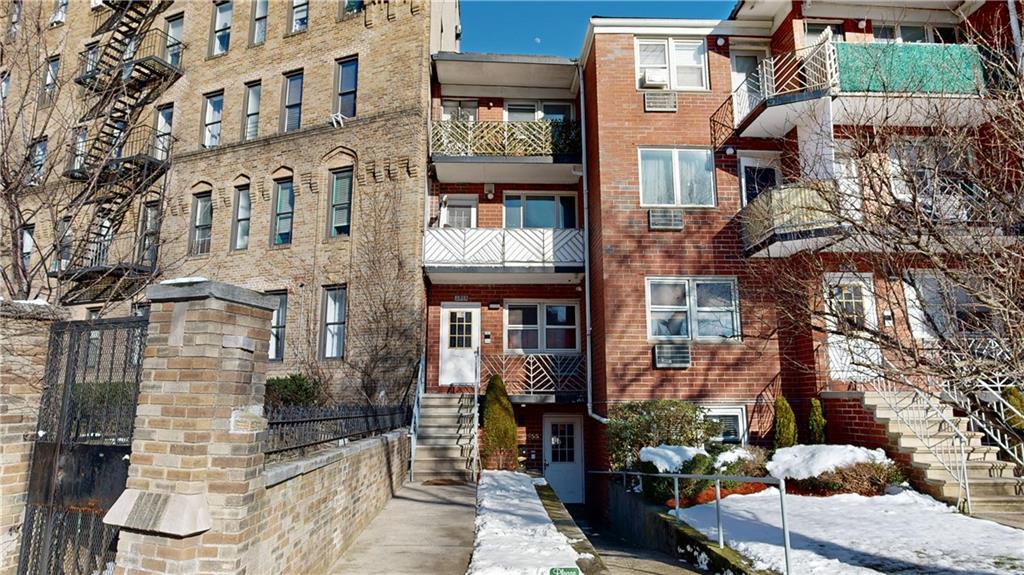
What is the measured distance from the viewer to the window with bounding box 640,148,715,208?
1412cm

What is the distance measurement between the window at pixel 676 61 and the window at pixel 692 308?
510 cm

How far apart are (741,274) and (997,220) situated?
830cm

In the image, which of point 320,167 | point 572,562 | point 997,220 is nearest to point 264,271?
point 320,167

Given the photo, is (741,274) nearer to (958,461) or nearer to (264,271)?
(958,461)

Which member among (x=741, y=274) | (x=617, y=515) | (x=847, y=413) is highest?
(x=741, y=274)

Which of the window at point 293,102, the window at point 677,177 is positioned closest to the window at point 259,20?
the window at point 293,102

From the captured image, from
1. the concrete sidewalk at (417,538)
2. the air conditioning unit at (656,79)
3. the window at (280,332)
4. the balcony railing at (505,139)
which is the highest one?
the air conditioning unit at (656,79)

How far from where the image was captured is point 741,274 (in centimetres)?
1374

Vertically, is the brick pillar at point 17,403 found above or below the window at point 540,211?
below

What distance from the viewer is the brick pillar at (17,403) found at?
539cm

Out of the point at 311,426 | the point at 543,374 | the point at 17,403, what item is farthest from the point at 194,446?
the point at 543,374

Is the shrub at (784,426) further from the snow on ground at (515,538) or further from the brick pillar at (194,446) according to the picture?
the brick pillar at (194,446)

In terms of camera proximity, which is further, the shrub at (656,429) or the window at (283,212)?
the window at (283,212)

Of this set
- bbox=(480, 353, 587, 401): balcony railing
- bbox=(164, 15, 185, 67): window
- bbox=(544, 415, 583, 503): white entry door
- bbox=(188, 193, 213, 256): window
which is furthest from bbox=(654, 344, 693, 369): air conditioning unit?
bbox=(164, 15, 185, 67): window
